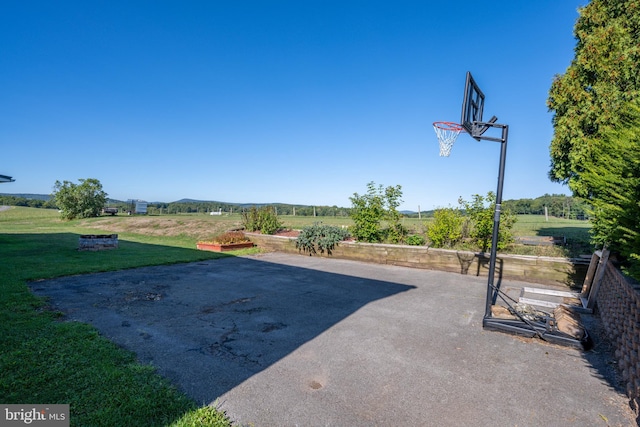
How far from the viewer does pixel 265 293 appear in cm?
601

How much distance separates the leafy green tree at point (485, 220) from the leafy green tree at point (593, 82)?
1.68 metres

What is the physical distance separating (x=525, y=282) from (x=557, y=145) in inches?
157

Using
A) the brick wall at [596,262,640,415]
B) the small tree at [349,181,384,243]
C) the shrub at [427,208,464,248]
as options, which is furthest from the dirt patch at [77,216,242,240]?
the brick wall at [596,262,640,415]

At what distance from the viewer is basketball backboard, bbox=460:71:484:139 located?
177 inches

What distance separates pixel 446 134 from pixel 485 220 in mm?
2701

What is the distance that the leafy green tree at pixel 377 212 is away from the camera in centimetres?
1007

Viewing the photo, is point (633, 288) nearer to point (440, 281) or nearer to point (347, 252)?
point (440, 281)

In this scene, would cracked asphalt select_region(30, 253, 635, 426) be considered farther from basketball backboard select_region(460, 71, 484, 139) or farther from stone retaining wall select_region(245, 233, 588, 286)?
basketball backboard select_region(460, 71, 484, 139)

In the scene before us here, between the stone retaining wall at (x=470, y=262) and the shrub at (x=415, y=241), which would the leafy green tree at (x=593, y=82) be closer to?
the stone retaining wall at (x=470, y=262)

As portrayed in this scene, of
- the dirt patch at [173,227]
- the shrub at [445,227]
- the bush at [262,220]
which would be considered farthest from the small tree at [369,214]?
the dirt patch at [173,227]

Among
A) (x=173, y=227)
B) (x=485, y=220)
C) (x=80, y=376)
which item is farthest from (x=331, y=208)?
(x=80, y=376)

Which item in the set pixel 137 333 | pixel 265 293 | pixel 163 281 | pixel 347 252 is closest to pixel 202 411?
pixel 137 333

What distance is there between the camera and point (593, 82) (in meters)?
7.70

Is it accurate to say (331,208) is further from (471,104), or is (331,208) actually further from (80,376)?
(80,376)
